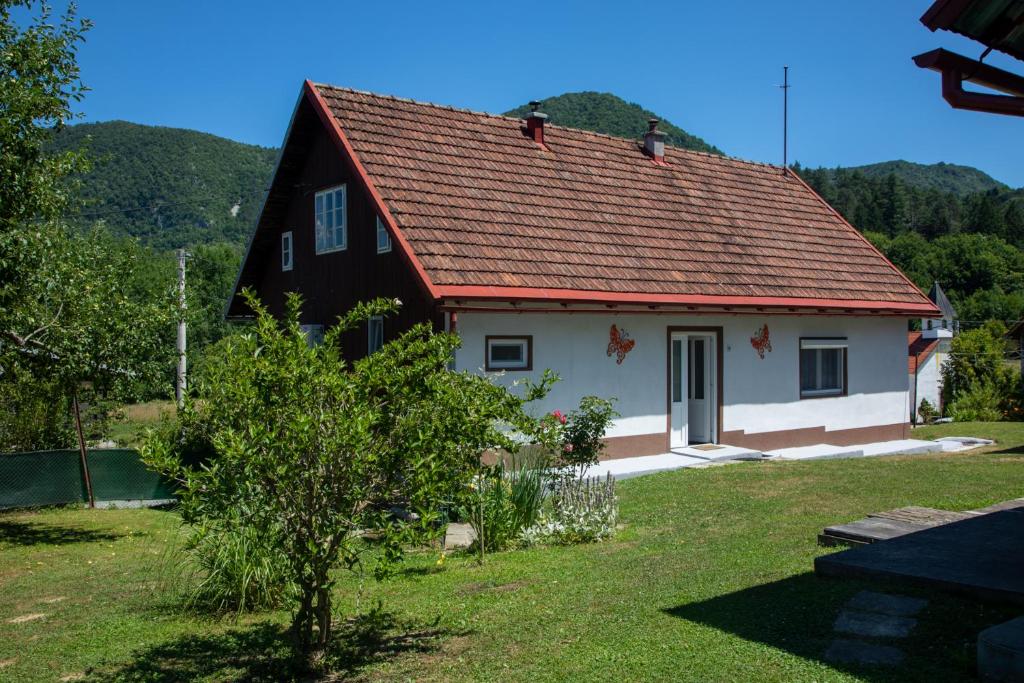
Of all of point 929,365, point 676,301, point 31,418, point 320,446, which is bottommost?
point 31,418

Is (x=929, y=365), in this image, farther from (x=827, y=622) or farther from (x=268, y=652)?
(x=268, y=652)

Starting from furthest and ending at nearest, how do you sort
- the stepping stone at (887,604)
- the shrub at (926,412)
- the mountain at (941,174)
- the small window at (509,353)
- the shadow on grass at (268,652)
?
1. the mountain at (941,174)
2. the shrub at (926,412)
3. the small window at (509,353)
4. the stepping stone at (887,604)
5. the shadow on grass at (268,652)

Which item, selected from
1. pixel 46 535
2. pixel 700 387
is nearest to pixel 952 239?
pixel 700 387

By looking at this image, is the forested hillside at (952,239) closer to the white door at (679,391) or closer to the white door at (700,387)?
the white door at (700,387)

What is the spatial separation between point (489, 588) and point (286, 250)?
13229 mm

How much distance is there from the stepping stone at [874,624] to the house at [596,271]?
8.48 metres

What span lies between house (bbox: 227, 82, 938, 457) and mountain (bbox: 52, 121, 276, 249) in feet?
203

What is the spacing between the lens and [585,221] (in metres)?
17.3

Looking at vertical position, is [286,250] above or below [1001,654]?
above

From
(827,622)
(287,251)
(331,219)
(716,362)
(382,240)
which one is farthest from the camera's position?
(287,251)

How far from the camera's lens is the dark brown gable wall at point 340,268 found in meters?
15.3

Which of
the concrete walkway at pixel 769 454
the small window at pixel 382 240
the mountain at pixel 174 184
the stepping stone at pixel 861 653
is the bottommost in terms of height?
the concrete walkway at pixel 769 454

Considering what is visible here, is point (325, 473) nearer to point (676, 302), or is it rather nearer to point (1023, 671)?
point (1023, 671)

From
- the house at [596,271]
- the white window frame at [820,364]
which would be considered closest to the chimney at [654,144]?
the house at [596,271]
